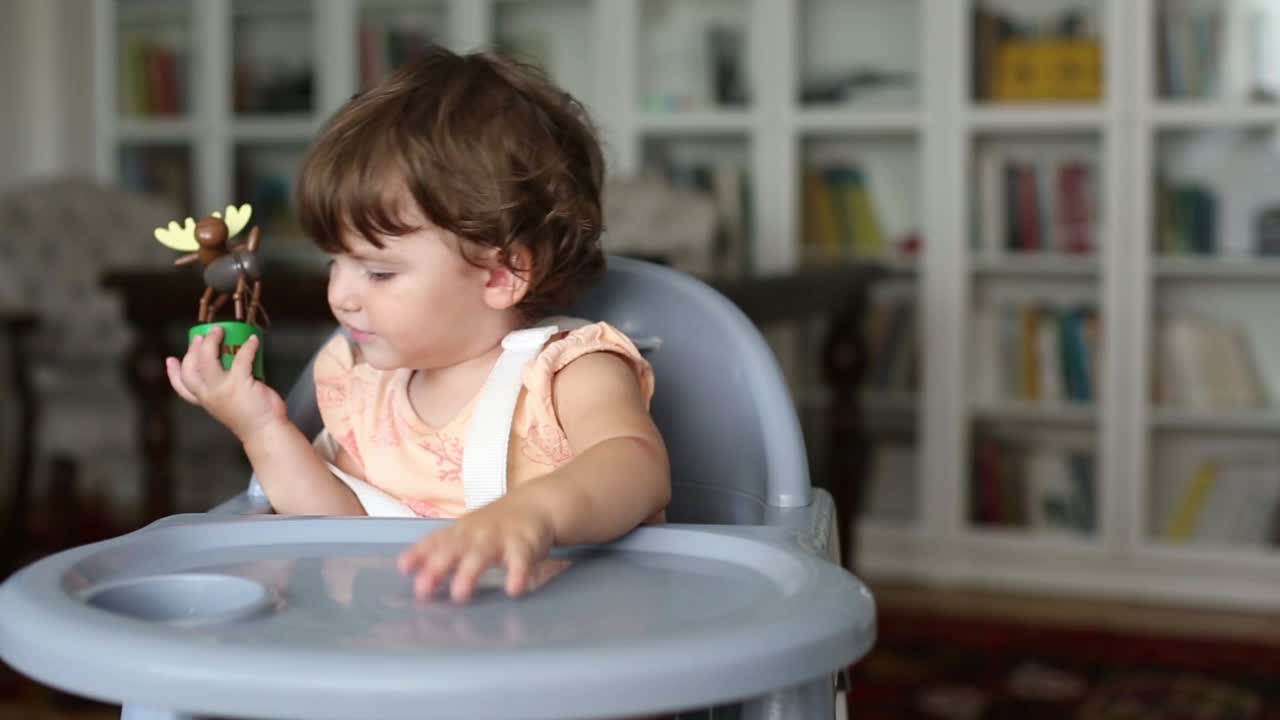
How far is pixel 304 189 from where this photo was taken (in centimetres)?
110

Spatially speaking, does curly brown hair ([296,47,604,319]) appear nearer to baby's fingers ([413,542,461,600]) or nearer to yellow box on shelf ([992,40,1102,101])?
baby's fingers ([413,542,461,600])

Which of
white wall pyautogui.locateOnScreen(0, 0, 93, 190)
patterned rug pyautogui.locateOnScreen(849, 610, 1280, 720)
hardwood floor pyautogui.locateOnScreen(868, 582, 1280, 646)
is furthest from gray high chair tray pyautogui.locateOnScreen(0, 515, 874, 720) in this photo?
white wall pyautogui.locateOnScreen(0, 0, 93, 190)

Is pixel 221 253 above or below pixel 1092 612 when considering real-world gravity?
above

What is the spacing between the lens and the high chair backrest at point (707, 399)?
119cm

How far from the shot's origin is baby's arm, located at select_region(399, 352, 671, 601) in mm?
771

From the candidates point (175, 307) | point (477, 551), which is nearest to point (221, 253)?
point (477, 551)

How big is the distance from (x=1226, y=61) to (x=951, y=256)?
2.37 feet

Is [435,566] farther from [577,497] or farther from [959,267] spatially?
[959,267]

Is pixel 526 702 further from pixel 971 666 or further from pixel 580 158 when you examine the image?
pixel 971 666

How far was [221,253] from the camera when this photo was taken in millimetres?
1143

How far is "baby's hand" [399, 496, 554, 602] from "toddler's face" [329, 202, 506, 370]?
32 centimetres

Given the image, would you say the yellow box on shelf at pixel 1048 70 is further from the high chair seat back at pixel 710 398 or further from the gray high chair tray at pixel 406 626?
the gray high chair tray at pixel 406 626

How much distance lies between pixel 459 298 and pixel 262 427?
0.18 m

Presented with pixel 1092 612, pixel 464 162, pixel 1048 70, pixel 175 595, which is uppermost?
pixel 1048 70
